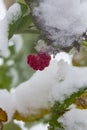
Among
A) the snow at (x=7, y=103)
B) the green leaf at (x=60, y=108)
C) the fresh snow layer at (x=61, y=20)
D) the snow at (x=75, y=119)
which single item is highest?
the fresh snow layer at (x=61, y=20)

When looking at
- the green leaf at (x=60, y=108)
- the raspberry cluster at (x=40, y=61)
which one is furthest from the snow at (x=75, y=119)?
the raspberry cluster at (x=40, y=61)

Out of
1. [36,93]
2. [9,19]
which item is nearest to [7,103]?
[36,93]

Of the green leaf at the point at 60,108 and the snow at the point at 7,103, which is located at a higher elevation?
the snow at the point at 7,103

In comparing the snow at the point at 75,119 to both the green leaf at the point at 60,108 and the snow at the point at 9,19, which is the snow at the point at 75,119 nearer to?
the green leaf at the point at 60,108

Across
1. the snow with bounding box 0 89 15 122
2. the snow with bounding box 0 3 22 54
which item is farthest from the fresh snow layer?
the snow with bounding box 0 89 15 122

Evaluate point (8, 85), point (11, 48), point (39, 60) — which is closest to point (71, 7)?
point (39, 60)

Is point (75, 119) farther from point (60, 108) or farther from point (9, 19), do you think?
point (9, 19)

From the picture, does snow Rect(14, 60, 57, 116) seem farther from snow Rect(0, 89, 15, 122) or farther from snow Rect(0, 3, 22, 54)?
snow Rect(0, 3, 22, 54)
